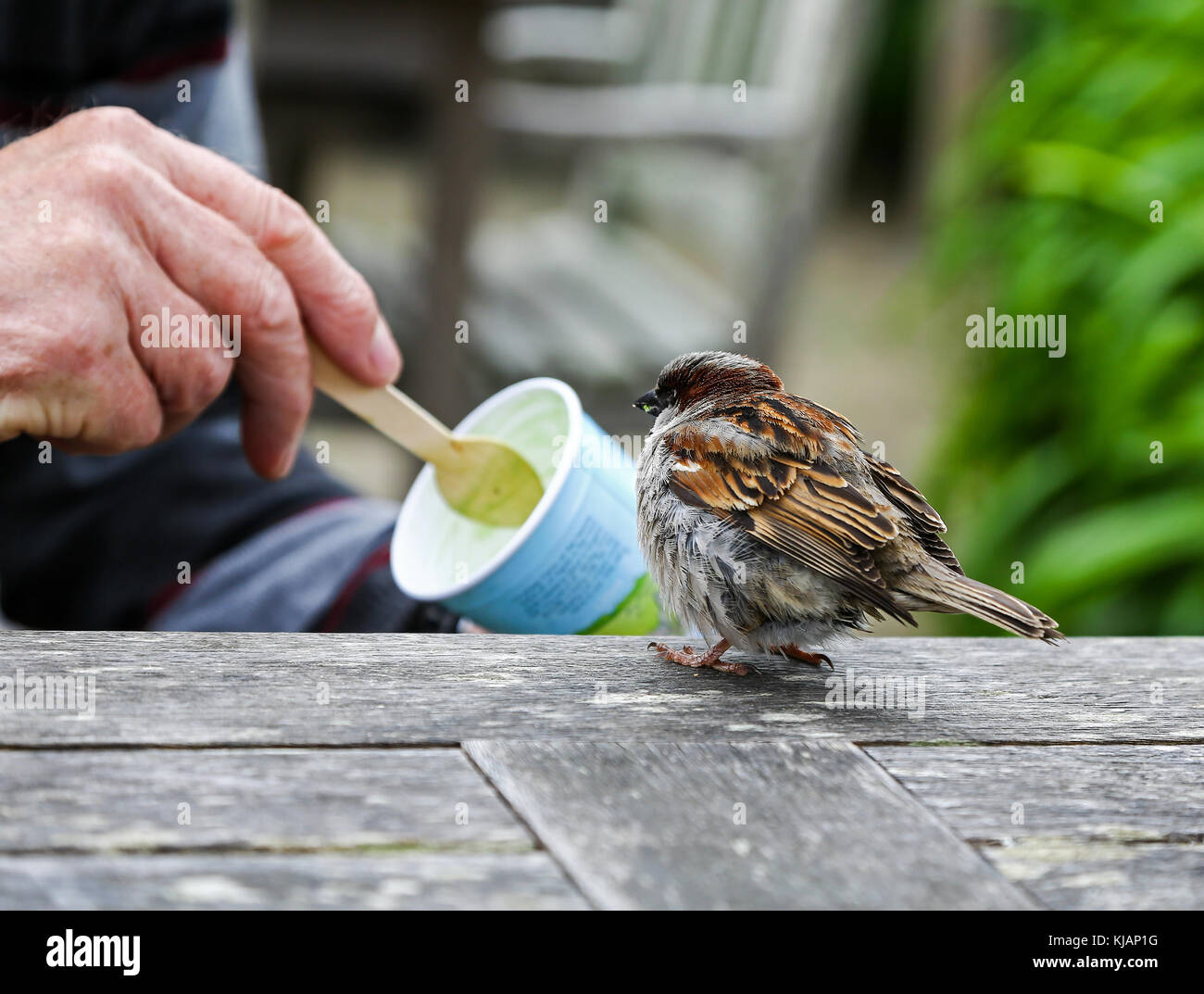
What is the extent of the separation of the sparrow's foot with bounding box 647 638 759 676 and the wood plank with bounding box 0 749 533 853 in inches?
17.6

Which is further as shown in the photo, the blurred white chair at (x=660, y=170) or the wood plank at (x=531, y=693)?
the blurred white chair at (x=660, y=170)

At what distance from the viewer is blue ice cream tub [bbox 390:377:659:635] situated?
162 centimetres

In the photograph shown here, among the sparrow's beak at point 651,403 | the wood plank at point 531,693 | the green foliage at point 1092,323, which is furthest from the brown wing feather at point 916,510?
the green foliage at point 1092,323

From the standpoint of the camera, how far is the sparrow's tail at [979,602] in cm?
145

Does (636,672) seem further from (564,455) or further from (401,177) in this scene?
(401,177)

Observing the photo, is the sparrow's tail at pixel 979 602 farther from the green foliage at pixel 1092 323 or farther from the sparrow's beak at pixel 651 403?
the green foliage at pixel 1092 323

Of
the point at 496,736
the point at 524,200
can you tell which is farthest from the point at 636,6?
the point at 496,736

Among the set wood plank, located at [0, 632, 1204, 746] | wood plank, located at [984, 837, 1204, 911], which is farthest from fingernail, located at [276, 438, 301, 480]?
wood plank, located at [984, 837, 1204, 911]

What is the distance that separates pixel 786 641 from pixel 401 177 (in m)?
8.60

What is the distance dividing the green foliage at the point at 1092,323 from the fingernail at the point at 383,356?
2228mm

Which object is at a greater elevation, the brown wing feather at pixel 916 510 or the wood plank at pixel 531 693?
the brown wing feather at pixel 916 510

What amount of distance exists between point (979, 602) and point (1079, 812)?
46 centimetres

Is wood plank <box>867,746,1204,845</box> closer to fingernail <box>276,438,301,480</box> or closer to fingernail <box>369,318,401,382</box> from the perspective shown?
fingernail <box>369,318,401,382</box>

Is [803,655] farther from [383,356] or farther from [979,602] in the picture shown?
[383,356]
